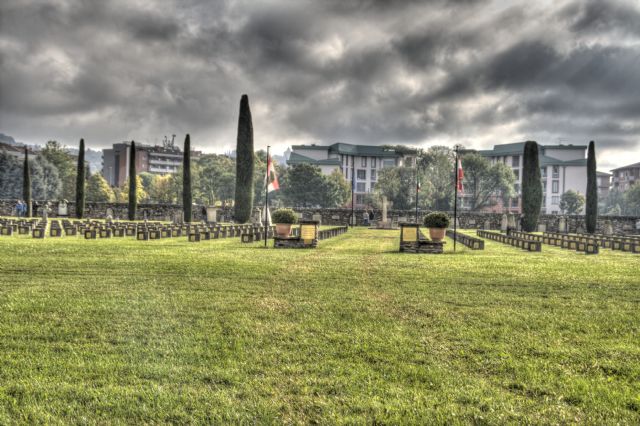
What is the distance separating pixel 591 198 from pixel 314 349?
42.7 meters

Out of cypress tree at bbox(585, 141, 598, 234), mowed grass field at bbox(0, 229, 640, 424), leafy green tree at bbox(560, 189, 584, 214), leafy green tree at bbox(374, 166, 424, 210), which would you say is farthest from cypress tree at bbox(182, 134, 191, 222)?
leafy green tree at bbox(560, 189, 584, 214)

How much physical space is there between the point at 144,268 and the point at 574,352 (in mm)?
8985

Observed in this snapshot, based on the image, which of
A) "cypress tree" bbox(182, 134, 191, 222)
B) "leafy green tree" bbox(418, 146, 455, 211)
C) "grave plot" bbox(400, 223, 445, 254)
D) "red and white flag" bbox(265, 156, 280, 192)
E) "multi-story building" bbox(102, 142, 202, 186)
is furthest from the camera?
"multi-story building" bbox(102, 142, 202, 186)

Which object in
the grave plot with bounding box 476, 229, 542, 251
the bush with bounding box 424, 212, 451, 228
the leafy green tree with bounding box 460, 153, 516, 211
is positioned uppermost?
the leafy green tree with bounding box 460, 153, 516, 211

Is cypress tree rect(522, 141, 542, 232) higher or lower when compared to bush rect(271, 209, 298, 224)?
higher

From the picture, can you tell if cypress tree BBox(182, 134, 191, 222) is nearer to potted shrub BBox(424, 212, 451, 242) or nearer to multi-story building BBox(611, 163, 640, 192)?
potted shrub BBox(424, 212, 451, 242)

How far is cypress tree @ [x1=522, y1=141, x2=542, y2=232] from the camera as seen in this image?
38219 millimetres

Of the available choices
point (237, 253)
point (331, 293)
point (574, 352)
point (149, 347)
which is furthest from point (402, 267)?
point (149, 347)

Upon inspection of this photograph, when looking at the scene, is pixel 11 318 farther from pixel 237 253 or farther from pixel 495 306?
pixel 237 253

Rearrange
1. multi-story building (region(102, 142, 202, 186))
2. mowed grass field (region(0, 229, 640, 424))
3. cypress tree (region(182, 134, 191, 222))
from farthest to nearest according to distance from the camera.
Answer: multi-story building (region(102, 142, 202, 186)) < cypress tree (region(182, 134, 191, 222)) < mowed grass field (region(0, 229, 640, 424))

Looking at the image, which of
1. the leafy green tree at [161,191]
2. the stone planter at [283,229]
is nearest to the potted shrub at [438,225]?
the stone planter at [283,229]

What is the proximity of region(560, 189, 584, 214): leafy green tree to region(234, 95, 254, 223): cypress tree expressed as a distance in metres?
66.7

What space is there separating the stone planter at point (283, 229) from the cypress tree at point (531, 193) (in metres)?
26.6

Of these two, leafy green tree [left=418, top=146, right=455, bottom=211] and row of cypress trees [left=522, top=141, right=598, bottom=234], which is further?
leafy green tree [left=418, top=146, right=455, bottom=211]
